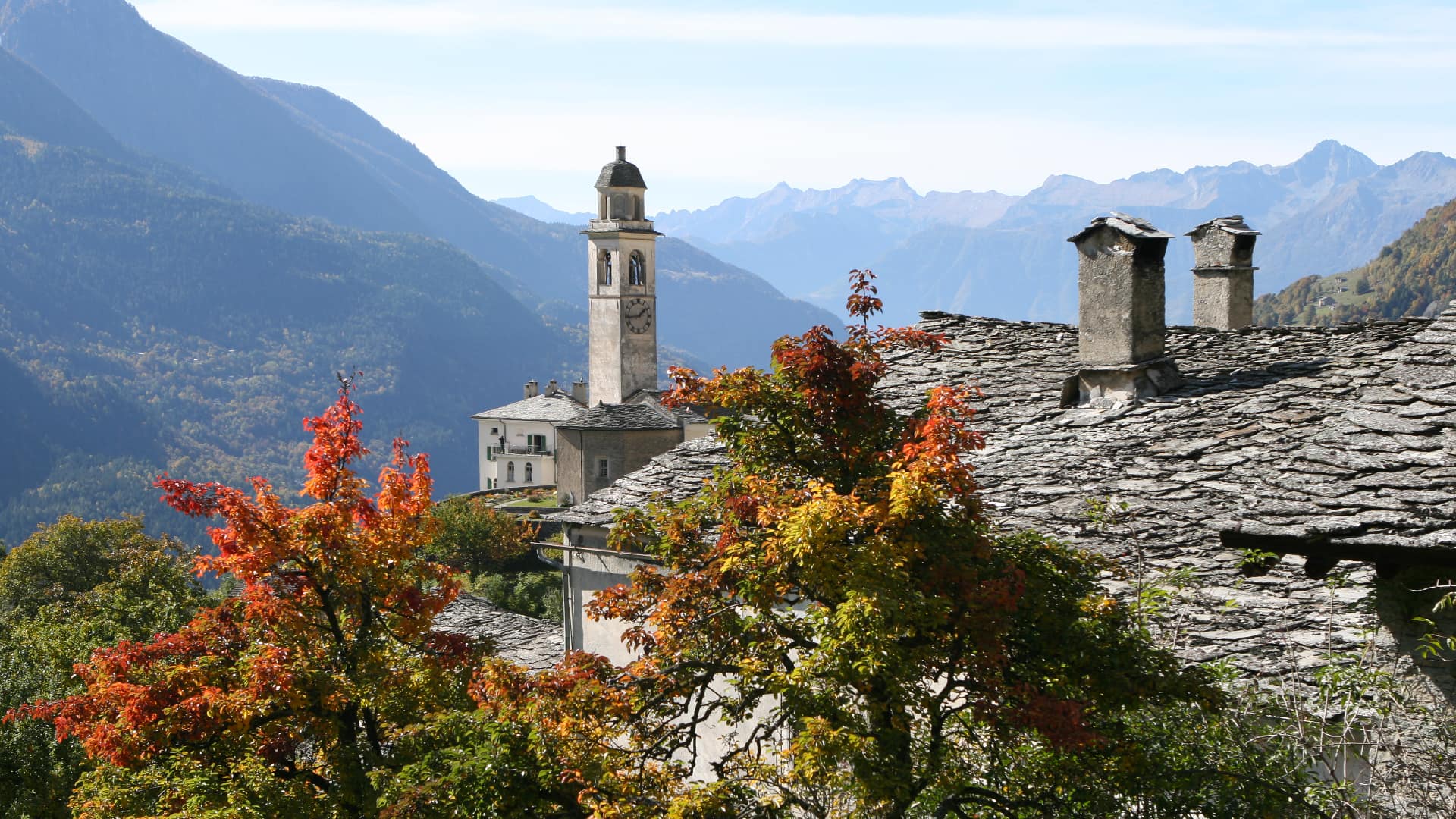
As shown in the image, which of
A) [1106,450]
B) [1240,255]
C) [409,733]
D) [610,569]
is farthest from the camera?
[1240,255]

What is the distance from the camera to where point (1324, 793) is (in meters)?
6.57

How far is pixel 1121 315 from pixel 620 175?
2527 inches

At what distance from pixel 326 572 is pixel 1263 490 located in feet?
20.8

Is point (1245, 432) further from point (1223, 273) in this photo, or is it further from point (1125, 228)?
point (1223, 273)

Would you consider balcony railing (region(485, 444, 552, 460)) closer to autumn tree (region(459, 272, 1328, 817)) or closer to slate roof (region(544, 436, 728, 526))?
slate roof (region(544, 436, 728, 526))

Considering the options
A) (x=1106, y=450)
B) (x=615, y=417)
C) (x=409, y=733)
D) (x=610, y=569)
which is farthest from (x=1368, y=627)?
(x=615, y=417)

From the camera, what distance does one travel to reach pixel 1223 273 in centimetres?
1806

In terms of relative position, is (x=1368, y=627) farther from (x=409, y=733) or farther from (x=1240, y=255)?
(x=1240, y=255)

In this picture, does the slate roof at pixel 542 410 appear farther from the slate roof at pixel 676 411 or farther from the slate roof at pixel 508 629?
the slate roof at pixel 508 629

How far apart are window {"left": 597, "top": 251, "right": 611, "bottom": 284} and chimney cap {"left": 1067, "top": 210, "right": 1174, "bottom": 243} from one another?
65016mm

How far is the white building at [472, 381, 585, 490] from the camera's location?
95.2 m

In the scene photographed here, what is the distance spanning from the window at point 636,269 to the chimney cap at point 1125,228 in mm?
64607

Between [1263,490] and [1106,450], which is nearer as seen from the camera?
[1263,490]

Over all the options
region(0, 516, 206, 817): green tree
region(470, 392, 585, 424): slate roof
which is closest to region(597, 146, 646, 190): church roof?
region(470, 392, 585, 424): slate roof
